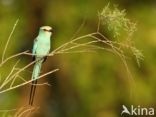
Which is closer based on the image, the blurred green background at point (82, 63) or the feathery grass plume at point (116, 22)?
the feathery grass plume at point (116, 22)

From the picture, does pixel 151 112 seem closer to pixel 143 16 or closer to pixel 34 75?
pixel 143 16

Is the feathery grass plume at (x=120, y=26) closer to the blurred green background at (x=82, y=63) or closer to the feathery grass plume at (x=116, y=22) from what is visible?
the feathery grass plume at (x=116, y=22)

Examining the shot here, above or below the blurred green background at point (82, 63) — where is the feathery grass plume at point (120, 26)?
below

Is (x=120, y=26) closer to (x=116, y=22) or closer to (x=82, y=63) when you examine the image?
(x=116, y=22)

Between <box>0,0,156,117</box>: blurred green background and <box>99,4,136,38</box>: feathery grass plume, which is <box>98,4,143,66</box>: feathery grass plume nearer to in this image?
<box>99,4,136,38</box>: feathery grass plume

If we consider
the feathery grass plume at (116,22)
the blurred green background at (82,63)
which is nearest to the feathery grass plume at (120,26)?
the feathery grass plume at (116,22)

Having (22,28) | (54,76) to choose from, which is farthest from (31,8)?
(54,76)

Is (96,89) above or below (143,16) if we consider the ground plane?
below

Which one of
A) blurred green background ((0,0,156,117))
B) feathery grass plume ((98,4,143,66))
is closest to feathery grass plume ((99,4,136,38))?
feathery grass plume ((98,4,143,66))
